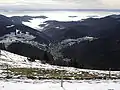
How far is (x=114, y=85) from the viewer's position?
A: 2608cm

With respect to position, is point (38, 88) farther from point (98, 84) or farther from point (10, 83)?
point (98, 84)

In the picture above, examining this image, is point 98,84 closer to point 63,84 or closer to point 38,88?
point 63,84

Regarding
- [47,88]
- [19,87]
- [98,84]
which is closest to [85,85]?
[98,84]

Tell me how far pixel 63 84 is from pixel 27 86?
11.3 feet

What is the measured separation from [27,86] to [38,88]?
41.4 inches

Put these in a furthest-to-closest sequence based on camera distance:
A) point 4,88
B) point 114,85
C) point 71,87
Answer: point 114,85 < point 71,87 < point 4,88

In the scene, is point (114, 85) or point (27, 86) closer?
point (27, 86)

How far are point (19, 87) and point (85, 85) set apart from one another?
6.01 meters

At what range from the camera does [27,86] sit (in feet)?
78.0

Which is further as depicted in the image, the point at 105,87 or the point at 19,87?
the point at 105,87

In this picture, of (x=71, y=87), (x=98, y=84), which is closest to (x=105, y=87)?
(x=98, y=84)

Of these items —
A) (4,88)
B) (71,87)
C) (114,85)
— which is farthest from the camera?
(114,85)

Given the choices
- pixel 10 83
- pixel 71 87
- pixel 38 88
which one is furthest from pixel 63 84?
pixel 10 83

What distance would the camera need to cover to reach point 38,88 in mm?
23328
